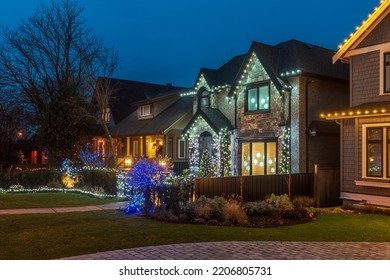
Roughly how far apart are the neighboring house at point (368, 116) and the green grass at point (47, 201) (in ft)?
29.1

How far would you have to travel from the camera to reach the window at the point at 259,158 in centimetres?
2030

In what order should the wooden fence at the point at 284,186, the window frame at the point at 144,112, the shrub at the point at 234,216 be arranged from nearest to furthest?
the shrub at the point at 234,216
the wooden fence at the point at 284,186
the window frame at the point at 144,112

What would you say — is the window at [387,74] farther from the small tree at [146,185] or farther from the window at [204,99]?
the window at [204,99]

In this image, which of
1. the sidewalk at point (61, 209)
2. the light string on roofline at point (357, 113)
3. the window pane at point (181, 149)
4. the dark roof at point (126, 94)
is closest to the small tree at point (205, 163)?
the sidewalk at point (61, 209)

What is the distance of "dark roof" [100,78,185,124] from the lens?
37.3 metres

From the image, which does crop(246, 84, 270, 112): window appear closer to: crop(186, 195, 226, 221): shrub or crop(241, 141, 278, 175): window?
crop(241, 141, 278, 175): window

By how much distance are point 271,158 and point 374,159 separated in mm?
6204

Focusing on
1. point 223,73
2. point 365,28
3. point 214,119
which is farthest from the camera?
point 223,73

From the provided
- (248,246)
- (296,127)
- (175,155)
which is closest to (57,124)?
(175,155)

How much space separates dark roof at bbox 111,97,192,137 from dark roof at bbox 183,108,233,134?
5.74m

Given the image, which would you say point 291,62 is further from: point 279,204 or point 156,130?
point 156,130

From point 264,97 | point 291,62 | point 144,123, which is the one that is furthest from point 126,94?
point 291,62

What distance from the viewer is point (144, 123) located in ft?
109

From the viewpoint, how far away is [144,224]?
1114 cm
